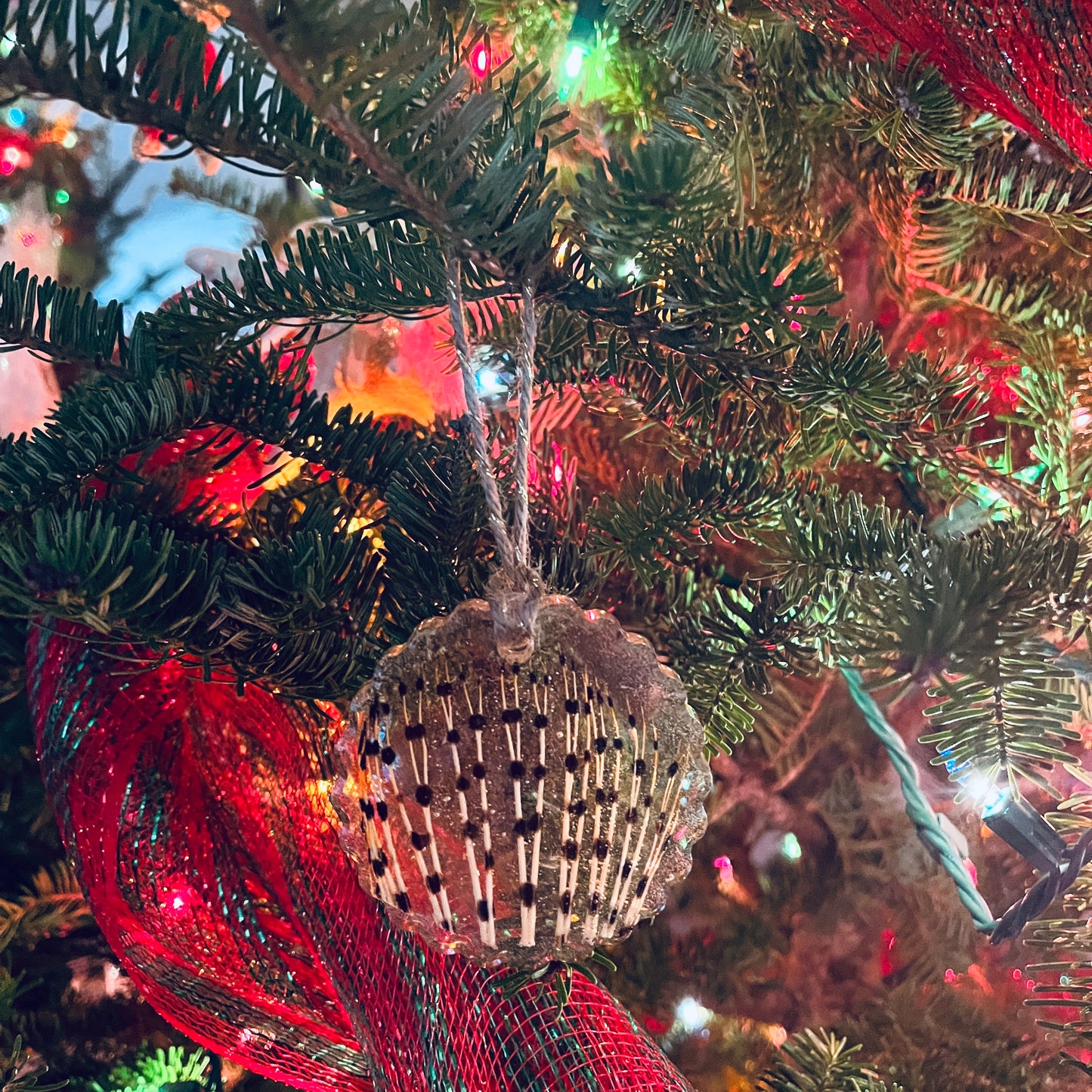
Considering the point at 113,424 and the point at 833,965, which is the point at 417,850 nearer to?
the point at 113,424

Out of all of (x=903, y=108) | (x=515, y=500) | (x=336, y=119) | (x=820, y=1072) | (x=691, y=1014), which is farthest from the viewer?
(x=691, y=1014)

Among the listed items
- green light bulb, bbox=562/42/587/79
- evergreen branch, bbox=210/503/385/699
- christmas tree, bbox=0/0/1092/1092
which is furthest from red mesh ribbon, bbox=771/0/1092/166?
evergreen branch, bbox=210/503/385/699

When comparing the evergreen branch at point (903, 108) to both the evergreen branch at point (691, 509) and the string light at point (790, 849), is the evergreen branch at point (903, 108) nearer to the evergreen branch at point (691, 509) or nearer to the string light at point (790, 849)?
the evergreen branch at point (691, 509)

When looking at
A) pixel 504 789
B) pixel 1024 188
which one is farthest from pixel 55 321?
pixel 1024 188

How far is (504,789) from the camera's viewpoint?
0.33 meters

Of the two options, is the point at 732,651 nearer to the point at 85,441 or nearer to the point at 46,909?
the point at 85,441

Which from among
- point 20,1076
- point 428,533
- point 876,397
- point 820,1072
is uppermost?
point 876,397

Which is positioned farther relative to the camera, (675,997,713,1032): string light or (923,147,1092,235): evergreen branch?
(675,997,713,1032): string light

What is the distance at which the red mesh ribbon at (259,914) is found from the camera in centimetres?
38

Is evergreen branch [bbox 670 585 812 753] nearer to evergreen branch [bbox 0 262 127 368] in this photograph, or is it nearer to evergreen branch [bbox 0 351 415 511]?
evergreen branch [bbox 0 351 415 511]

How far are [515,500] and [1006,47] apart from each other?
251mm

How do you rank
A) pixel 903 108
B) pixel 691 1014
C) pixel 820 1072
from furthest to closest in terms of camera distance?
pixel 691 1014
pixel 820 1072
pixel 903 108

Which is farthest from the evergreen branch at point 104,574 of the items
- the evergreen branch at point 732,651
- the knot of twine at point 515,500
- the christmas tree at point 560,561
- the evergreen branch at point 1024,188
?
the evergreen branch at point 1024,188

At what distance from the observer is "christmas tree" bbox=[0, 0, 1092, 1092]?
0.31 meters
